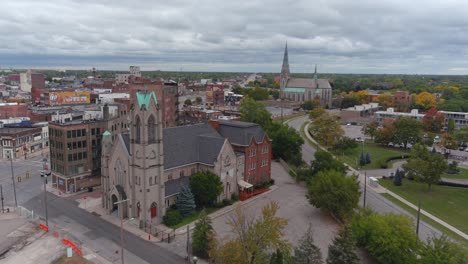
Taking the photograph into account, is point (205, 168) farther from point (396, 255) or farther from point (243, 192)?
point (396, 255)

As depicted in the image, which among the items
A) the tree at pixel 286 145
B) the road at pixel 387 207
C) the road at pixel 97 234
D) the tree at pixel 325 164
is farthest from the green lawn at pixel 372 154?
the road at pixel 97 234

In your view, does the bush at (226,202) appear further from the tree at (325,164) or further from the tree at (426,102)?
the tree at (426,102)

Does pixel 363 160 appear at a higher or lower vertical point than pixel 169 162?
lower

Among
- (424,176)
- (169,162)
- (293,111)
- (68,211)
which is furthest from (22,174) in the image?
(293,111)

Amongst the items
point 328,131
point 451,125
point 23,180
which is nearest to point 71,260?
point 23,180

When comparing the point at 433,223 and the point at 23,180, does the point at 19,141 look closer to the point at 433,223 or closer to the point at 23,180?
the point at 23,180

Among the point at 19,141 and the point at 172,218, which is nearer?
the point at 172,218
